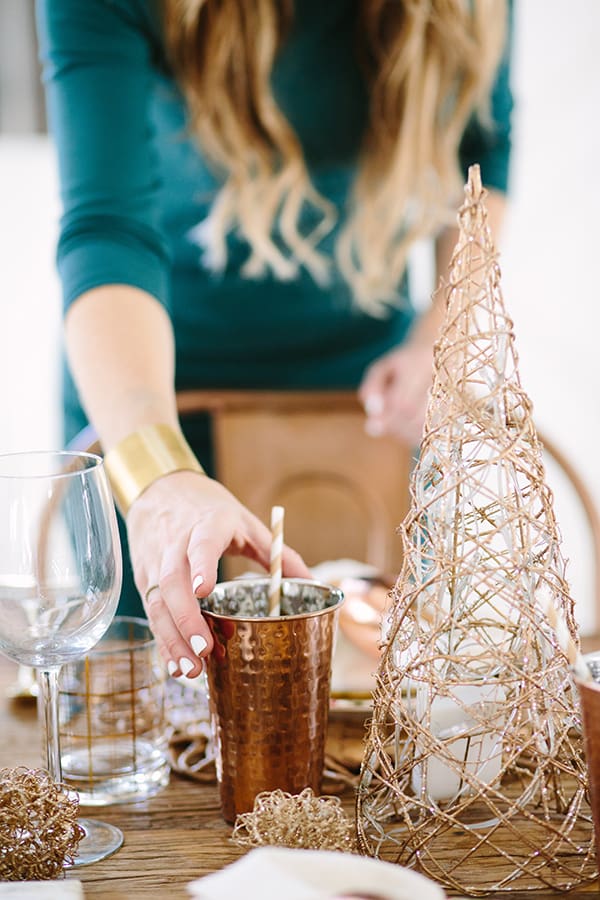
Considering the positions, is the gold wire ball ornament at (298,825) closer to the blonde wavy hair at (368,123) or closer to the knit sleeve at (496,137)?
the blonde wavy hair at (368,123)

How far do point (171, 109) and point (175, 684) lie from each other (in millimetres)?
799

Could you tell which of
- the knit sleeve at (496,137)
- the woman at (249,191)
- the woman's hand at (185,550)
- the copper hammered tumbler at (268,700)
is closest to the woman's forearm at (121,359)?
the woman at (249,191)

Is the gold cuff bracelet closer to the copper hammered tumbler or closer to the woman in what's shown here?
the woman

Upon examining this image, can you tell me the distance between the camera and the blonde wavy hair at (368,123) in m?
1.28

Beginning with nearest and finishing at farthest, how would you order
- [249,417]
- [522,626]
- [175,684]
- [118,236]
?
[522,626] → [175,684] → [118,236] → [249,417]

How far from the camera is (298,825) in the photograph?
0.62 meters

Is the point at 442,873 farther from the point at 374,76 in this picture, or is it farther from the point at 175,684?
the point at 374,76

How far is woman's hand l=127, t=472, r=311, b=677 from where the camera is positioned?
696 millimetres

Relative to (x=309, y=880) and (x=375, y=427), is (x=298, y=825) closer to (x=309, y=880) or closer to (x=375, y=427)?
(x=309, y=880)

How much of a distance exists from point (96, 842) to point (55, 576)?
180 mm

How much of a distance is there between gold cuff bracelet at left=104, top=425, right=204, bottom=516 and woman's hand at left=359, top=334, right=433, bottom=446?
1.83 ft

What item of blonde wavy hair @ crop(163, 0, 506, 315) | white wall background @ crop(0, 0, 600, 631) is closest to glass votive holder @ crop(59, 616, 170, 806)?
blonde wavy hair @ crop(163, 0, 506, 315)

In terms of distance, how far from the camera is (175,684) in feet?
3.18

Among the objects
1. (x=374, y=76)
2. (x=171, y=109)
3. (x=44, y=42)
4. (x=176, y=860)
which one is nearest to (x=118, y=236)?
(x=44, y=42)
